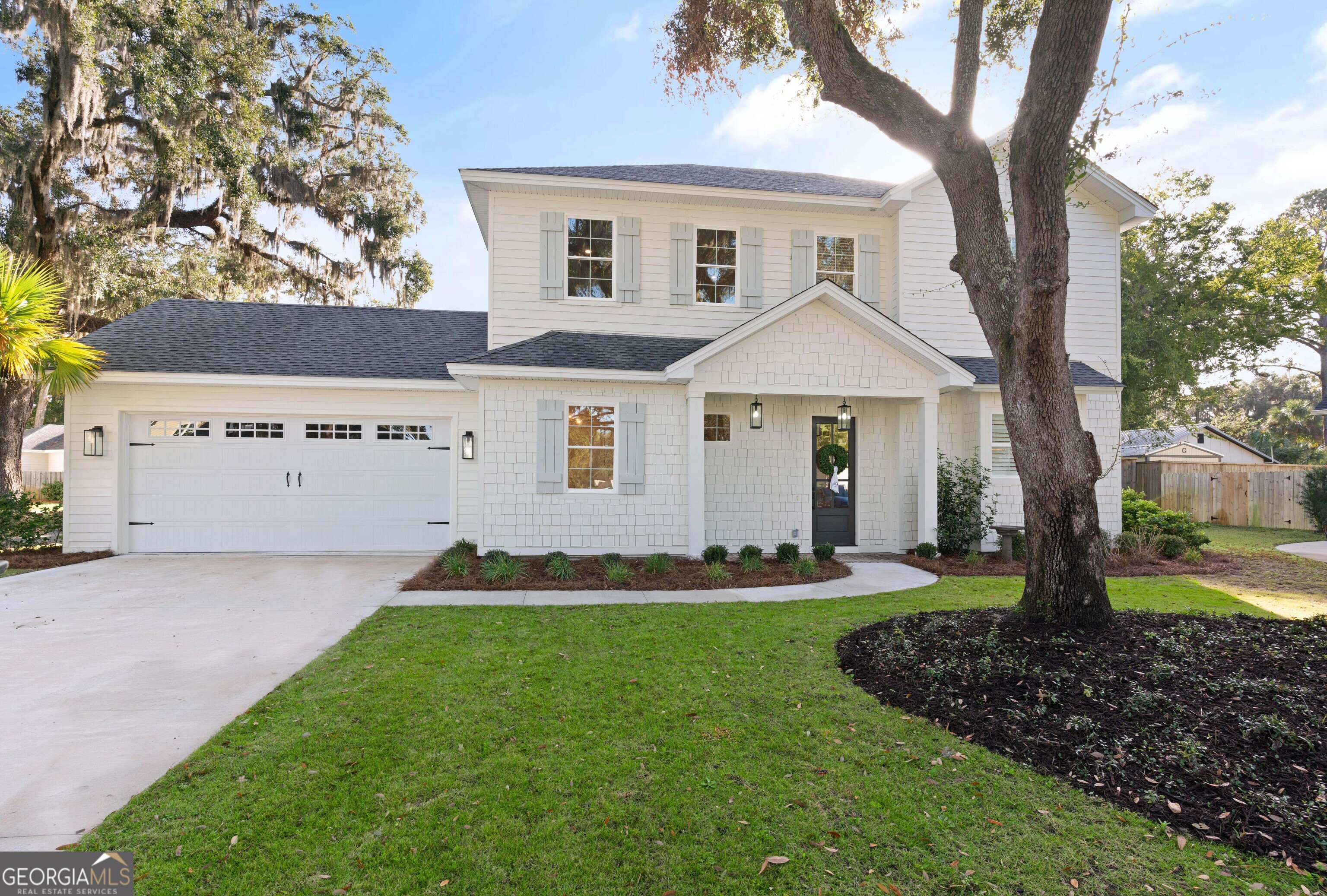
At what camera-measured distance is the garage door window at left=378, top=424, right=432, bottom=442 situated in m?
10.4

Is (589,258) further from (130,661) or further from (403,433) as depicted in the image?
(130,661)

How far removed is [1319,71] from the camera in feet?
25.7

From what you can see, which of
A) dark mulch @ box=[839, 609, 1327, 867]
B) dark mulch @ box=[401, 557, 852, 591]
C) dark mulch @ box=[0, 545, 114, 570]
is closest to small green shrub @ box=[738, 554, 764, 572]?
dark mulch @ box=[401, 557, 852, 591]

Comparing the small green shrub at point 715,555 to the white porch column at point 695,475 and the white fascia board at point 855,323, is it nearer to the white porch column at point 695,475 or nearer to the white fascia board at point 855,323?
the white porch column at point 695,475

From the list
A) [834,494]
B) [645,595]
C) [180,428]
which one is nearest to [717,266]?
[834,494]

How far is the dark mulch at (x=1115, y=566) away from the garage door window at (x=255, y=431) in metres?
10.3

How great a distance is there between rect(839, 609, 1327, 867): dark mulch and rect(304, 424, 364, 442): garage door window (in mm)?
8654

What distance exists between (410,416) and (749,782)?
357 inches

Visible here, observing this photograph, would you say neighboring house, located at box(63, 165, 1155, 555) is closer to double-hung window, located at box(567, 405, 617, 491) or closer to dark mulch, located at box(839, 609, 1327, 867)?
double-hung window, located at box(567, 405, 617, 491)

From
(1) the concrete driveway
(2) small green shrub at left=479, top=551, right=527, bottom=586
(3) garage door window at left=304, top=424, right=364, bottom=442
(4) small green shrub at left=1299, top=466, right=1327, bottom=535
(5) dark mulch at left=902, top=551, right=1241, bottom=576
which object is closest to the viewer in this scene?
(1) the concrete driveway

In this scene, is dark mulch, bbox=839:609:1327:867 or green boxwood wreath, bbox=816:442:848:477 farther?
green boxwood wreath, bbox=816:442:848:477

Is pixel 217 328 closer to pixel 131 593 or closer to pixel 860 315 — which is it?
pixel 131 593

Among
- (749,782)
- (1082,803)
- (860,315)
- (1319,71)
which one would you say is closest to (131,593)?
(749,782)

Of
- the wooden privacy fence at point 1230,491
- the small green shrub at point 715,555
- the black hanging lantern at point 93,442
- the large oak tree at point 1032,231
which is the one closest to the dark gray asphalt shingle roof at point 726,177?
the large oak tree at point 1032,231
